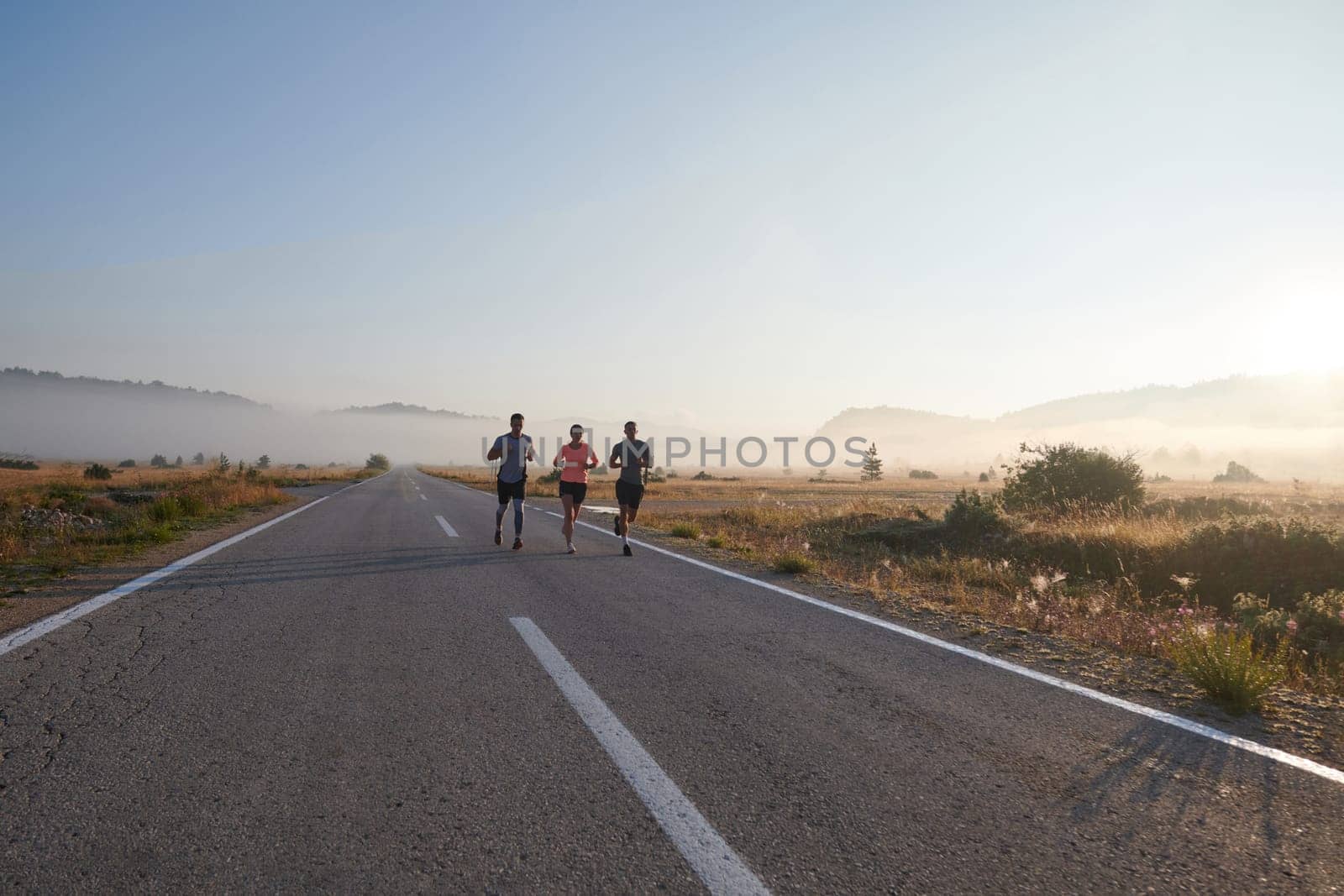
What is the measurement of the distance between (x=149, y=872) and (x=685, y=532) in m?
11.6

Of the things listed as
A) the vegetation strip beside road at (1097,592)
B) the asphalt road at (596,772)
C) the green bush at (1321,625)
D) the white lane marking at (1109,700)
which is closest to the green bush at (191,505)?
the vegetation strip beside road at (1097,592)

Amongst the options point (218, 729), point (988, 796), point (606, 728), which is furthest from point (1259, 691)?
point (218, 729)

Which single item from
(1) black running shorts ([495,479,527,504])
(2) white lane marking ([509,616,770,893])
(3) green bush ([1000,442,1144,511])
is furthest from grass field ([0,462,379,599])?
(3) green bush ([1000,442,1144,511])

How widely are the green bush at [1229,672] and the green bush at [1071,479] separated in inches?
454

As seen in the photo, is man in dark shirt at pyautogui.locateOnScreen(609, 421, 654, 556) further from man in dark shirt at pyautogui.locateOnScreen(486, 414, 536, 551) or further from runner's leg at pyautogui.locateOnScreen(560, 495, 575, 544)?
man in dark shirt at pyautogui.locateOnScreen(486, 414, 536, 551)

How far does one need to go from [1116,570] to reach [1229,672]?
7.19 metres

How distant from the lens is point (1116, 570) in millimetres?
10586

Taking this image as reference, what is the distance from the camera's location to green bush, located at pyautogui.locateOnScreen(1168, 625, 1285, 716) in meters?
4.17

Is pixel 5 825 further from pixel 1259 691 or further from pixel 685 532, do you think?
pixel 685 532

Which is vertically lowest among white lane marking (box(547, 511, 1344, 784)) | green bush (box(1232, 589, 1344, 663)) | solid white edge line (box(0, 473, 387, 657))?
green bush (box(1232, 589, 1344, 663))

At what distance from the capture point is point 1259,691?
4.18 metres

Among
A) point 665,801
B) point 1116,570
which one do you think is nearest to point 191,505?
point 665,801

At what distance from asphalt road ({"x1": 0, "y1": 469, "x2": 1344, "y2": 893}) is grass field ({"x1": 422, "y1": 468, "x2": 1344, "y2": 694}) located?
2.33 meters

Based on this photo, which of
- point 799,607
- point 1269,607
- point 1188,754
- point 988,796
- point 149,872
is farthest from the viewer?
point 1269,607
